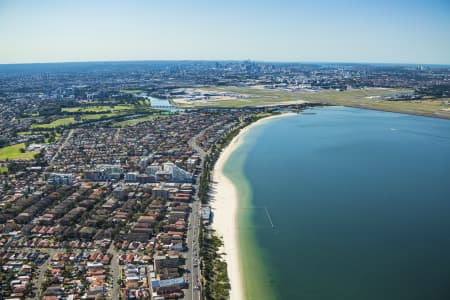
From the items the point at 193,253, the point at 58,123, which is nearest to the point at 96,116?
the point at 58,123

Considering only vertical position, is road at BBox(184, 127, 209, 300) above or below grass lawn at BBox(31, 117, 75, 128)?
below

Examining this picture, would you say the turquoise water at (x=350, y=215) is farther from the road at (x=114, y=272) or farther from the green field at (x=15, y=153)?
the green field at (x=15, y=153)

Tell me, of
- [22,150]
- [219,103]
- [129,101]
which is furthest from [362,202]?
[129,101]

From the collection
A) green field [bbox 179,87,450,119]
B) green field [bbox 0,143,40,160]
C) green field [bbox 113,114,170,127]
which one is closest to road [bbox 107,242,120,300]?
green field [bbox 0,143,40,160]

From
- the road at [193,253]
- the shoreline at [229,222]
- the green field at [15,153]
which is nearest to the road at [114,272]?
the road at [193,253]

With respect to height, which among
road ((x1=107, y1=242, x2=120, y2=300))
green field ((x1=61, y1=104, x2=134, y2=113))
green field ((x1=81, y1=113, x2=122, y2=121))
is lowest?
road ((x1=107, y1=242, x2=120, y2=300))

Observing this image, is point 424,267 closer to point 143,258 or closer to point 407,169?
point 143,258

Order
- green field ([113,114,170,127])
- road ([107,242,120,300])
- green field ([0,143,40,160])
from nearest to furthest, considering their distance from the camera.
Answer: road ([107,242,120,300])
green field ([0,143,40,160])
green field ([113,114,170,127])

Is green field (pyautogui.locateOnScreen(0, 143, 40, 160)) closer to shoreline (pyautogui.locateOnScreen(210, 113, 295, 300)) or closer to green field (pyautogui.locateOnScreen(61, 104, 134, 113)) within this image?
shoreline (pyautogui.locateOnScreen(210, 113, 295, 300))
